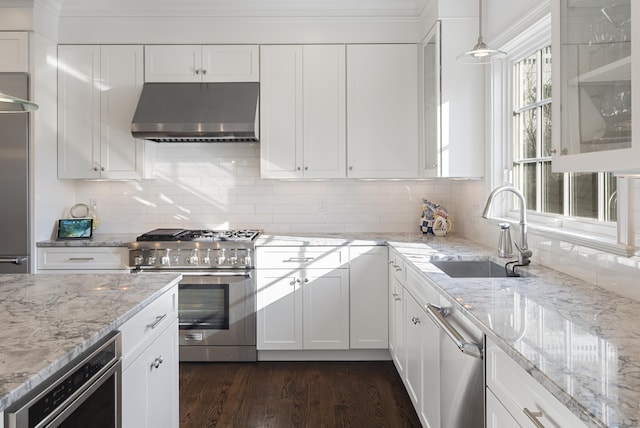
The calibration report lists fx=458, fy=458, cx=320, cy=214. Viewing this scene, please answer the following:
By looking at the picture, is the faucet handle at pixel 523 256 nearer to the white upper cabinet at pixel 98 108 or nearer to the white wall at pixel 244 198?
the white wall at pixel 244 198

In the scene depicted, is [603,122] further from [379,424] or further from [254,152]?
[254,152]

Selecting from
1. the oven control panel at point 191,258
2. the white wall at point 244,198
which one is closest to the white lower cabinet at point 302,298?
the oven control panel at point 191,258

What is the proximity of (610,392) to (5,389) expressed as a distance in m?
1.17

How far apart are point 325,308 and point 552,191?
171 cm

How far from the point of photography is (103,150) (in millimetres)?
3623

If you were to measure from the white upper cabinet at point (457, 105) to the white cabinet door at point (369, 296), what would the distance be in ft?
2.55

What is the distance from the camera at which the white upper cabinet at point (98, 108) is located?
3596mm

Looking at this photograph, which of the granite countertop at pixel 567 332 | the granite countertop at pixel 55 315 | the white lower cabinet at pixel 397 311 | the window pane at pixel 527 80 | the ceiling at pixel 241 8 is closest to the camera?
the granite countertop at pixel 567 332

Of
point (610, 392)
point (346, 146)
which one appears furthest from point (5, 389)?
point (346, 146)

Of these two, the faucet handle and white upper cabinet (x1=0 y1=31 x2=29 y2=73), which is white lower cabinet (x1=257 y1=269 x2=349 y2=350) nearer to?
the faucet handle

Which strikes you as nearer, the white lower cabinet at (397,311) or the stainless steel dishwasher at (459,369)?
the stainless steel dishwasher at (459,369)

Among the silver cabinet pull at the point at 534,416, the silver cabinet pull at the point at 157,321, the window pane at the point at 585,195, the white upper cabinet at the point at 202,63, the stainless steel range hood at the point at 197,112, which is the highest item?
the white upper cabinet at the point at 202,63

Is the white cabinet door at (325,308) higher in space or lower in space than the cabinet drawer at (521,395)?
lower

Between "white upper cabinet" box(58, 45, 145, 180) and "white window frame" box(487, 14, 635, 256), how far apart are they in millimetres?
2640
